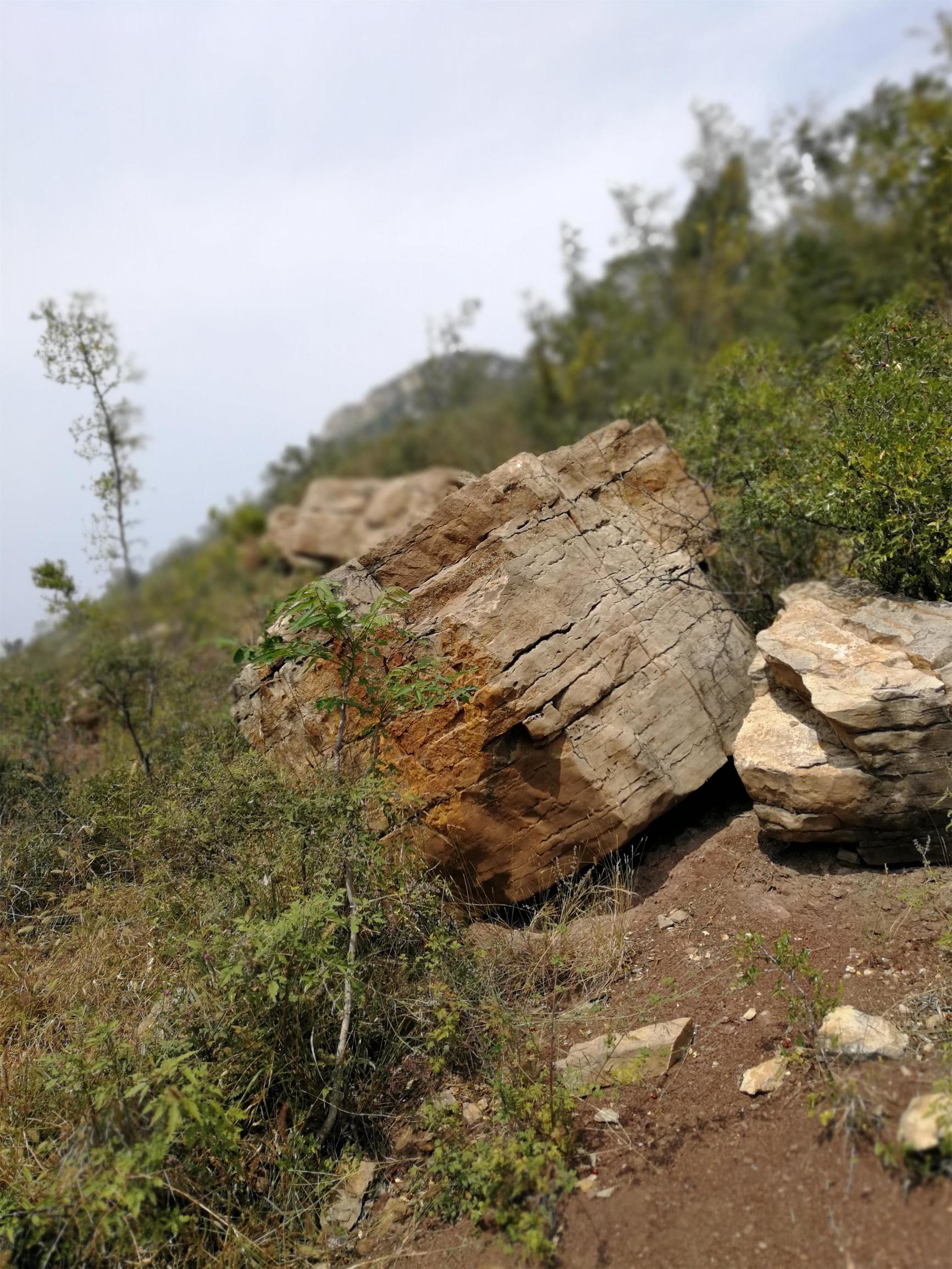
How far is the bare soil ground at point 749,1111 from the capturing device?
8.87 ft

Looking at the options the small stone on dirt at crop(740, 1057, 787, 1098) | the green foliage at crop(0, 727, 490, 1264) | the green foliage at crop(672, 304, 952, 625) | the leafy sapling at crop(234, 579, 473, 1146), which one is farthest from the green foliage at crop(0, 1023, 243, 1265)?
the green foliage at crop(672, 304, 952, 625)

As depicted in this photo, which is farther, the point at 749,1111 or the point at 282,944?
the point at 282,944

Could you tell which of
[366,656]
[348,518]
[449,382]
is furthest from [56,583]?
[449,382]

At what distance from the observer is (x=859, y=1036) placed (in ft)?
10.6

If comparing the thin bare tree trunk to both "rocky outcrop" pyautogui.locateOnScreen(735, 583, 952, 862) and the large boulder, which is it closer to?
the large boulder

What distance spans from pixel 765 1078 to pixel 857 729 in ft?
5.57

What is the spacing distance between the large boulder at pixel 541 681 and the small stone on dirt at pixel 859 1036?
62.3 inches

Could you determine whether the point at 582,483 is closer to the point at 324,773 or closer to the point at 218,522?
the point at 324,773

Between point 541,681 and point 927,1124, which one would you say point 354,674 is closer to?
point 541,681

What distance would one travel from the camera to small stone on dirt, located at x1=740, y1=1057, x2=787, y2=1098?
3.29 meters

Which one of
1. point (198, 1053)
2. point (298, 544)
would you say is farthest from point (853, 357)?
point (298, 544)

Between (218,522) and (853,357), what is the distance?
21825 millimetres

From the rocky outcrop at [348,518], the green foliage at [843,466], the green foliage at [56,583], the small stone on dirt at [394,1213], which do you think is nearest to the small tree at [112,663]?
the green foliage at [56,583]

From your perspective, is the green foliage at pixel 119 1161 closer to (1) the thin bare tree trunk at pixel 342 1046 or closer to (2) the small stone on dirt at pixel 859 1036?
(1) the thin bare tree trunk at pixel 342 1046
